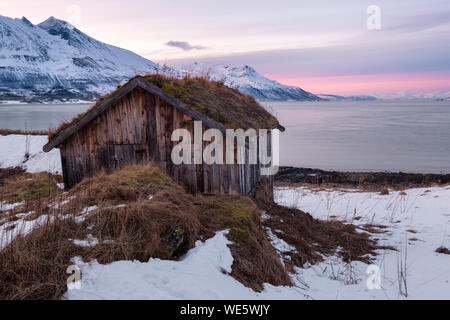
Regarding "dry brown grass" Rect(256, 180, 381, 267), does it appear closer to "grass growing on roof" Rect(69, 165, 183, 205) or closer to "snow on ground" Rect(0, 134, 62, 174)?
"grass growing on roof" Rect(69, 165, 183, 205)

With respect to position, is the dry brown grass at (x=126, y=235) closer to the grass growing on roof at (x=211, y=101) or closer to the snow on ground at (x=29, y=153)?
the grass growing on roof at (x=211, y=101)

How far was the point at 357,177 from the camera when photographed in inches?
1065

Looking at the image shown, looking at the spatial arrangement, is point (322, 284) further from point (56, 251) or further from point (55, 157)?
point (55, 157)

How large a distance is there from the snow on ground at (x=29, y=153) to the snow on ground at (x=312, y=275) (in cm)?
1773

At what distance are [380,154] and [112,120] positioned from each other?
38.0 m

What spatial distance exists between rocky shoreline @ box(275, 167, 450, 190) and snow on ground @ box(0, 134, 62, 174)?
17.9 meters

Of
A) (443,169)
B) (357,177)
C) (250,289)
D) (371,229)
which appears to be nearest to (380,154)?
(443,169)

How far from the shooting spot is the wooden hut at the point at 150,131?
8789mm

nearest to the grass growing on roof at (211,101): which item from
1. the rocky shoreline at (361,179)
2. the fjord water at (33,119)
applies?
the fjord water at (33,119)

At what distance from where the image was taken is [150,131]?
30.9 feet

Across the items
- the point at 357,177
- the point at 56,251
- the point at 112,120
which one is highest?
the point at 112,120

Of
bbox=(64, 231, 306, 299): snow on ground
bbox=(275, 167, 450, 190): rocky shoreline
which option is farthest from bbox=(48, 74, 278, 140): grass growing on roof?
bbox=(275, 167, 450, 190): rocky shoreline

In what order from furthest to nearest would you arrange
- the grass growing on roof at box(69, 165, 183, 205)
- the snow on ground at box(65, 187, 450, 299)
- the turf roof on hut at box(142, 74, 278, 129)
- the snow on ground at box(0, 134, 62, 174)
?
the snow on ground at box(0, 134, 62, 174) < the turf roof on hut at box(142, 74, 278, 129) < the grass growing on roof at box(69, 165, 183, 205) < the snow on ground at box(65, 187, 450, 299)

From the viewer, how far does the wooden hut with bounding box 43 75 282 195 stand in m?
8.79
